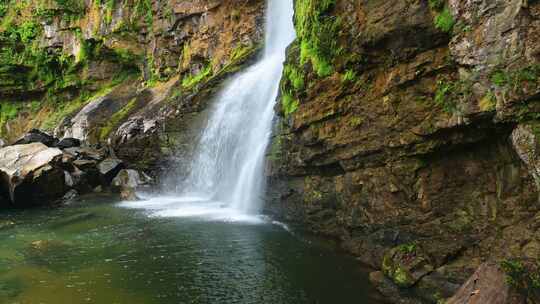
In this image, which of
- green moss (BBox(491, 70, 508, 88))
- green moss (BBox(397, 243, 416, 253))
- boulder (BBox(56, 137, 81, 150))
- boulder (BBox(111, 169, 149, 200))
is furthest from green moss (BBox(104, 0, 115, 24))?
green moss (BBox(491, 70, 508, 88))

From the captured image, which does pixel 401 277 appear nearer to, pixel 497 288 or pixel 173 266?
→ pixel 497 288

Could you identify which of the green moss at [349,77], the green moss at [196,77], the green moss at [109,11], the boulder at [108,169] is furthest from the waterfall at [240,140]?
the green moss at [109,11]

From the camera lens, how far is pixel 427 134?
24.5ft

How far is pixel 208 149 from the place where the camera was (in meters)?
18.7

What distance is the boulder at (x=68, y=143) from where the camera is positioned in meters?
22.6

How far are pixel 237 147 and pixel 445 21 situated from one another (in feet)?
35.5

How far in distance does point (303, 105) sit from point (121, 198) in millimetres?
11255

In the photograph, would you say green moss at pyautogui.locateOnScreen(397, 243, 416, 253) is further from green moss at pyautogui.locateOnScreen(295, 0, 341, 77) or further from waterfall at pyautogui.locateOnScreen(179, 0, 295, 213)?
waterfall at pyautogui.locateOnScreen(179, 0, 295, 213)

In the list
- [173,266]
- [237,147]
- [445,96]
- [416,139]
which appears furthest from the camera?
[237,147]

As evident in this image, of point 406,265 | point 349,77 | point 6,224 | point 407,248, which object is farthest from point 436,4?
point 6,224

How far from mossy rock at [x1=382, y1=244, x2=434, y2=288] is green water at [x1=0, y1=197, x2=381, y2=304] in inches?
20.4

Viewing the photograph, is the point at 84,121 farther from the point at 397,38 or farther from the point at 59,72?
the point at 397,38

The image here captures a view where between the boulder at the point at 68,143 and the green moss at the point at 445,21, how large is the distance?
20.9m

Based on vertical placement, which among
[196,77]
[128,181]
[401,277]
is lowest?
[401,277]
